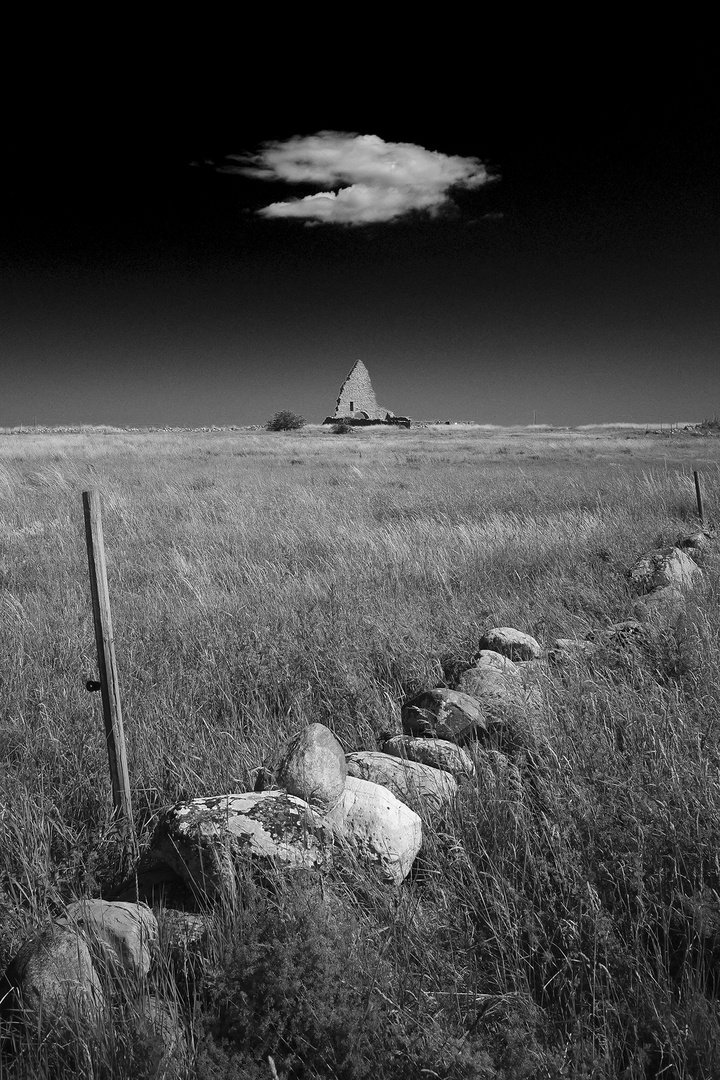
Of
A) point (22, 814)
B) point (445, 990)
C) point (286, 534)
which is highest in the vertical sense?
point (286, 534)

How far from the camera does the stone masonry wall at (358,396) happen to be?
9694 centimetres

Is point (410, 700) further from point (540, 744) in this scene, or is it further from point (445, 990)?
point (445, 990)

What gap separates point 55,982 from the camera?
1.93m

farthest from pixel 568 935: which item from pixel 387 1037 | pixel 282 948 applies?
pixel 282 948

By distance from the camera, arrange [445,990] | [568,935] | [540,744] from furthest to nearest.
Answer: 1. [540,744]
2. [568,935]
3. [445,990]

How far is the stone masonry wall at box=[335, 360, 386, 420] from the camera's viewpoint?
318 ft

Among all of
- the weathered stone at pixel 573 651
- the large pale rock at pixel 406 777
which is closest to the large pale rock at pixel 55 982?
the large pale rock at pixel 406 777

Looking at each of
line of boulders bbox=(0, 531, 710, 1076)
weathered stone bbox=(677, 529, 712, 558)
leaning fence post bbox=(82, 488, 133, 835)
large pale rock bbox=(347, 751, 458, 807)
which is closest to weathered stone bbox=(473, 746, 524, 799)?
line of boulders bbox=(0, 531, 710, 1076)

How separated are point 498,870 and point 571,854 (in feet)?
0.98

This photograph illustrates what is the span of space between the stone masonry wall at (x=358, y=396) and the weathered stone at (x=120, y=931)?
94.2 metres

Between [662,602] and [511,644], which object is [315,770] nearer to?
[511,644]

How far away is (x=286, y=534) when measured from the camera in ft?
32.2

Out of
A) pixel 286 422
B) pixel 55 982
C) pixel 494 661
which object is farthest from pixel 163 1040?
pixel 286 422

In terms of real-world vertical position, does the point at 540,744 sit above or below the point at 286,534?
below
